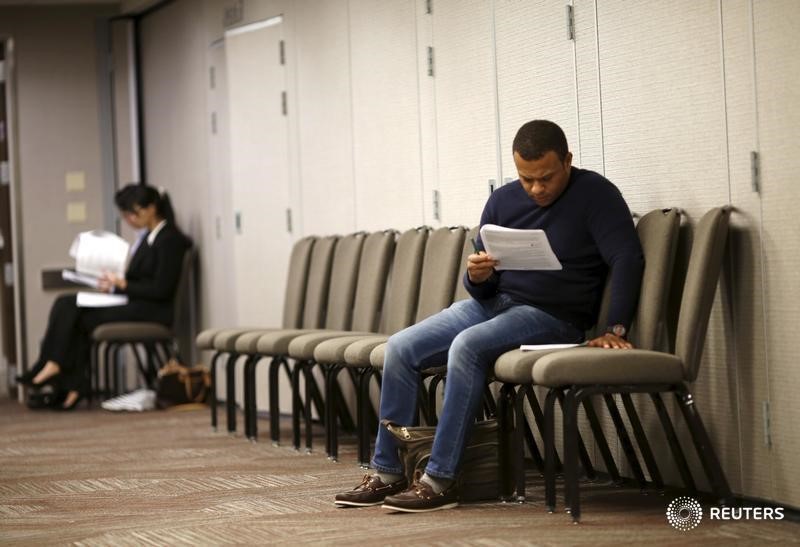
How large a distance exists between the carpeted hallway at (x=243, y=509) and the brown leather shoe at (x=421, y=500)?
0.04 metres

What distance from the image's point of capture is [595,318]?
14.9 ft

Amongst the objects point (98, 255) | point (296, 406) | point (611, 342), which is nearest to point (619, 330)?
point (611, 342)

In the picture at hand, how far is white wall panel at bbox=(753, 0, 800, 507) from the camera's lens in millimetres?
3980

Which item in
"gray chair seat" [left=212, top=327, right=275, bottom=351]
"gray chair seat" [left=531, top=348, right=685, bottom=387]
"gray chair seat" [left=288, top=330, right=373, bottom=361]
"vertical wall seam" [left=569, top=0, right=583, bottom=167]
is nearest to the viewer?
"gray chair seat" [left=531, top=348, right=685, bottom=387]

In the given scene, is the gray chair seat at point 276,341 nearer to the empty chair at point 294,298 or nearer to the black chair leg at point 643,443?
the empty chair at point 294,298

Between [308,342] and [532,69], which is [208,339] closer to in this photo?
[308,342]

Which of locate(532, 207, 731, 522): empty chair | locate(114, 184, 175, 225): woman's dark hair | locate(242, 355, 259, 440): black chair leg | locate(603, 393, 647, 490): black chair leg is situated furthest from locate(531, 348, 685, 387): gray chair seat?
locate(114, 184, 175, 225): woman's dark hair

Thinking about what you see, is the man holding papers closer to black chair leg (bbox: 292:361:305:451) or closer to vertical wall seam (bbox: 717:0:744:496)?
vertical wall seam (bbox: 717:0:744:496)

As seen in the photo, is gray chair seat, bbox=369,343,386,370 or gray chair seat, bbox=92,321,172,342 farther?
gray chair seat, bbox=92,321,172,342

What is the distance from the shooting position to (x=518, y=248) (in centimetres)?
436

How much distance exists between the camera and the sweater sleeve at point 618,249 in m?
4.25

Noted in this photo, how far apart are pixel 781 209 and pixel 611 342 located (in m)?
0.67

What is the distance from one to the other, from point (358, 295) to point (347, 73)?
1.26 meters

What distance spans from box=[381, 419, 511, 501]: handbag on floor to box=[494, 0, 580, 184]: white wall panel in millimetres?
→ 1243
